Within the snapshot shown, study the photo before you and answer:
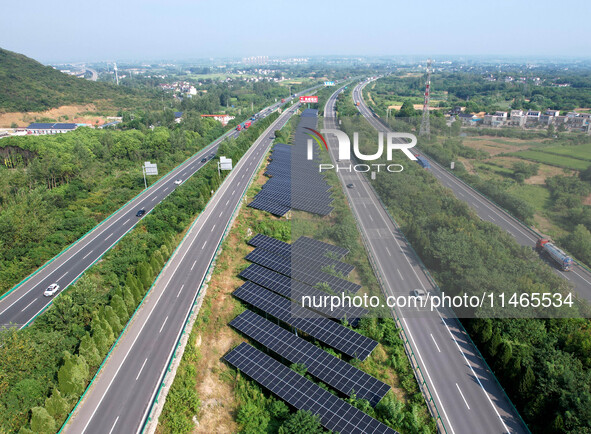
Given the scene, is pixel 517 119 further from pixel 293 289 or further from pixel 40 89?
pixel 40 89

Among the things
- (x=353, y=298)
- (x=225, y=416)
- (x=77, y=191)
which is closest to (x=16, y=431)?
(x=225, y=416)

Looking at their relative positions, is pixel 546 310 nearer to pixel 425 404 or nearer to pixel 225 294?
pixel 425 404

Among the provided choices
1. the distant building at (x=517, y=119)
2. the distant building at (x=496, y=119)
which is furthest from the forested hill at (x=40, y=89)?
the distant building at (x=517, y=119)

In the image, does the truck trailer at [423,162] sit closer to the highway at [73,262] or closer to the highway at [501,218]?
the highway at [501,218]

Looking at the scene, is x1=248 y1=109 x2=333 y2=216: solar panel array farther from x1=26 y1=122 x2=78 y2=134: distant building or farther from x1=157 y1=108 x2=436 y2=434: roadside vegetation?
x1=26 y1=122 x2=78 y2=134: distant building

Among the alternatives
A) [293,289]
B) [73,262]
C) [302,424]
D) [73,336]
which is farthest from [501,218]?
[73,262]

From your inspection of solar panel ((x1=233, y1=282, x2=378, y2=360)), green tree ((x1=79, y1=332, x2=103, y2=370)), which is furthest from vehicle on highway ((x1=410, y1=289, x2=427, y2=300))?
green tree ((x1=79, y1=332, x2=103, y2=370))

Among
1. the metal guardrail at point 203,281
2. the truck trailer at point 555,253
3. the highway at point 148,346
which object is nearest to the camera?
the highway at point 148,346
